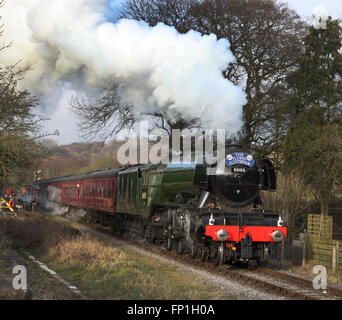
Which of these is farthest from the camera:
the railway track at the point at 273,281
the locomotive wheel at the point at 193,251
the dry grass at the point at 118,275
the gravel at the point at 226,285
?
the locomotive wheel at the point at 193,251

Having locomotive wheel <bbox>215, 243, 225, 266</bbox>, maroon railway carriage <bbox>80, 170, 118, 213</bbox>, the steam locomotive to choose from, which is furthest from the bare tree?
locomotive wheel <bbox>215, 243, 225, 266</bbox>

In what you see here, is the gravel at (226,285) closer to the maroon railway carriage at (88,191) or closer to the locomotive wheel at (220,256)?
the locomotive wheel at (220,256)

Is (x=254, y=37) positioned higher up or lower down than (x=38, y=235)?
higher up

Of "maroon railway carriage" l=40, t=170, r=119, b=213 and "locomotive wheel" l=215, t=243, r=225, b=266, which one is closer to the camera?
"locomotive wheel" l=215, t=243, r=225, b=266

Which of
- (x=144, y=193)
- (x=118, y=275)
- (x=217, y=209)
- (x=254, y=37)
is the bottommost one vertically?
(x=118, y=275)

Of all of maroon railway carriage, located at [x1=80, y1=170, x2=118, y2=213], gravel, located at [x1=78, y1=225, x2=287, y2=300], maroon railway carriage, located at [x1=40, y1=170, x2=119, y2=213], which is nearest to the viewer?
gravel, located at [x1=78, y1=225, x2=287, y2=300]

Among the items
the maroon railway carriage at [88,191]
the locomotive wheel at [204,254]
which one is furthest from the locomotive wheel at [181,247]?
A: the maroon railway carriage at [88,191]

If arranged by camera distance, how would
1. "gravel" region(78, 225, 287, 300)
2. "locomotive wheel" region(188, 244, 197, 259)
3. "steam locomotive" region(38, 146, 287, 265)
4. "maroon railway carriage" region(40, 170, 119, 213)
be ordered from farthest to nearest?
"maroon railway carriage" region(40, 170, 119, 213) < "locomotive wheel" region(188, 244, 197, 259) < "steam locomotive" region(38, 146, 287, 265) < "gravel" region(78, 225, 287, 300)

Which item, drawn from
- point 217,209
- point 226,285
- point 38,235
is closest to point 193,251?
point 217,209

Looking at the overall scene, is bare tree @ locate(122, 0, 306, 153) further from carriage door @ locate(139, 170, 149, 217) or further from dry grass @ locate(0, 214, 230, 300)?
dry grass @ locate(0, 214, 230, 300)

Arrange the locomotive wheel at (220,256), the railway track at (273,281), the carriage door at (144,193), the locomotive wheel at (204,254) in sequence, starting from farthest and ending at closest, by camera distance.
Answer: the carriage door at (144,193) < the locomotive wheel at (204,254) < the locomotive wheel at (220,256) < the railway track at (273,281)

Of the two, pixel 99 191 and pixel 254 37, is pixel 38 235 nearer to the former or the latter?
pixel 99 191

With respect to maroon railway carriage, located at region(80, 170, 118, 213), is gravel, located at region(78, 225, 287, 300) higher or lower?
lower
